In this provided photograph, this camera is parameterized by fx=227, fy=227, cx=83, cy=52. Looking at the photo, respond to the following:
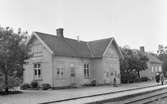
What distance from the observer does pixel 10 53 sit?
74.1ft

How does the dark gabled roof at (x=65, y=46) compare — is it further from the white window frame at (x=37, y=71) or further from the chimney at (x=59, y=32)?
the white window frame at (x=37, y=71)

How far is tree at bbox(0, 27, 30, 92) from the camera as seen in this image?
73.4 feet

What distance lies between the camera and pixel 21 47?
77.3ft

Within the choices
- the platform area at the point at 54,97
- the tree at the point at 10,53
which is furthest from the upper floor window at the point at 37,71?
the platform area at the point at 54,97

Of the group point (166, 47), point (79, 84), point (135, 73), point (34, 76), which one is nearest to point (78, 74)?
point (79, 84)

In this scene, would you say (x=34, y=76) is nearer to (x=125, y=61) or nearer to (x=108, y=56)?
(x=108, y=56)

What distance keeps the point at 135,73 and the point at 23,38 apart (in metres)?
26.6

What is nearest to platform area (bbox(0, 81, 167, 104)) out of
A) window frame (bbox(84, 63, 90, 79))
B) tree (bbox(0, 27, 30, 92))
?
tree (bbox(0, 27, 30, 92))

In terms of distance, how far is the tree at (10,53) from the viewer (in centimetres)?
2238

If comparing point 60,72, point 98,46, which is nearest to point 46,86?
point 60,72

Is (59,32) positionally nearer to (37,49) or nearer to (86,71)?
(37,49)

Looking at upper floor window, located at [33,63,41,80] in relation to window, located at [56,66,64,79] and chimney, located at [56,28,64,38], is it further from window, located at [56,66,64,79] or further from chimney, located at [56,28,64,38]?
chimney, located at [56,28,64,38]

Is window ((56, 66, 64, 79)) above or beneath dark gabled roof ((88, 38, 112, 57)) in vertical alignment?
beneath

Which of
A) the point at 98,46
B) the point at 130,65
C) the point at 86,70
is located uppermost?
the point at 98,46
